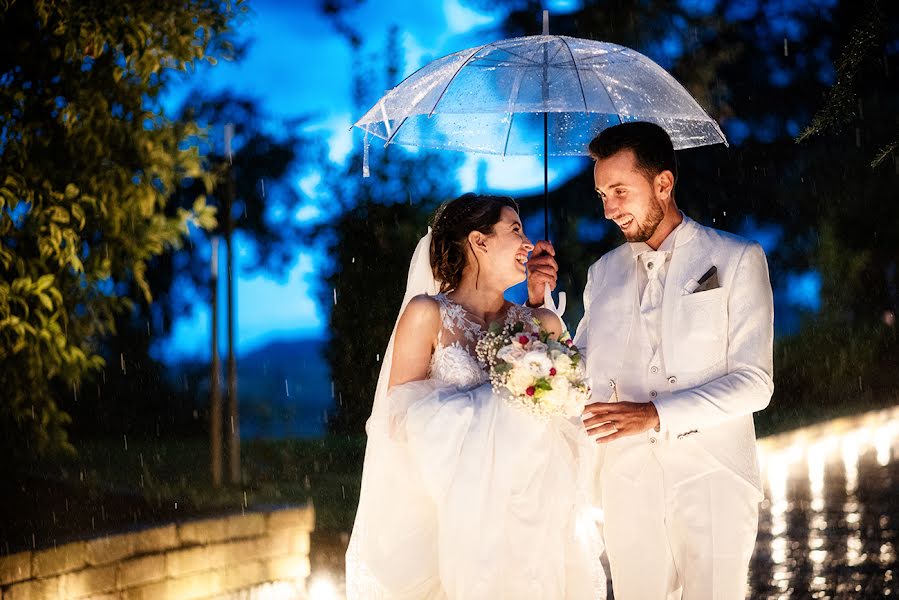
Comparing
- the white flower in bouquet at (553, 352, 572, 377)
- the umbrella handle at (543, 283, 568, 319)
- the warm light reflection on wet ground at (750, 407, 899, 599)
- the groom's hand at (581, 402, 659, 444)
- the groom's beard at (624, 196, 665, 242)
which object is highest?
the groom's beard at (624, 196, 665, 242)

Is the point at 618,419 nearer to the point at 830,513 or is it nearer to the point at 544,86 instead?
the point at 544,86

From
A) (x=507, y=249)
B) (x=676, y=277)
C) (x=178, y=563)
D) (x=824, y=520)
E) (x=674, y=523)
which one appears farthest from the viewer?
(x=824, y=520)

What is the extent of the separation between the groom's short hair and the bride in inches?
25.0

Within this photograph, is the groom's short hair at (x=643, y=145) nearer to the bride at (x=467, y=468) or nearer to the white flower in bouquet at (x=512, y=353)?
the bride at (x=467, y=468)

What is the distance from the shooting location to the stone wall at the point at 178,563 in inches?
189

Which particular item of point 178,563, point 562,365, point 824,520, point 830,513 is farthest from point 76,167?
point 830,513

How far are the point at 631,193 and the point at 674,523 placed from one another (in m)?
1.13

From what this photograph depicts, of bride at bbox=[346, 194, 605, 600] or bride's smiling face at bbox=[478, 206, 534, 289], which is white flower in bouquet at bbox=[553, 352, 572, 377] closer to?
bride at bbox=[346, 194, 605, 600]

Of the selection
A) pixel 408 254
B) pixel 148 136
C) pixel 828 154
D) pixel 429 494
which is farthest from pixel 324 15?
pixel 429 494

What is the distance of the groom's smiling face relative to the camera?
141 inches

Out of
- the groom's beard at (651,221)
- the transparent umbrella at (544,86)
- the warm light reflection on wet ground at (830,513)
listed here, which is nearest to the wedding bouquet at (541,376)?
the groom's beard at (651,221)

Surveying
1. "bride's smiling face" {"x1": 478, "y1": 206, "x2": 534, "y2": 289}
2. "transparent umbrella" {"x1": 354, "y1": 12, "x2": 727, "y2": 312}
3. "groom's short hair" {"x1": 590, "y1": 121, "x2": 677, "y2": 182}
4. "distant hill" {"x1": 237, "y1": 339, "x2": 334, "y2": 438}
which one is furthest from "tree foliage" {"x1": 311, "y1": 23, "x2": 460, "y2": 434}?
"groom's short hair" {"x1": 590, "y1": 121, "x2": 677, "y2": 182}

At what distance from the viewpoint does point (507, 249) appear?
13.4 ft

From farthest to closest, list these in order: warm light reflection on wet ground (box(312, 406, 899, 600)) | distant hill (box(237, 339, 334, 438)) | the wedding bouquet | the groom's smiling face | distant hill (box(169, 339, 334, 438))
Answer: distant hill (box(237, 339, 334, 438)) → distant hill (box(169, 339, 334, 438)) → warm light reflection on wet ground (box(312, 406, 899, 600)) → the groom's smiling face → the wedding bouquet
